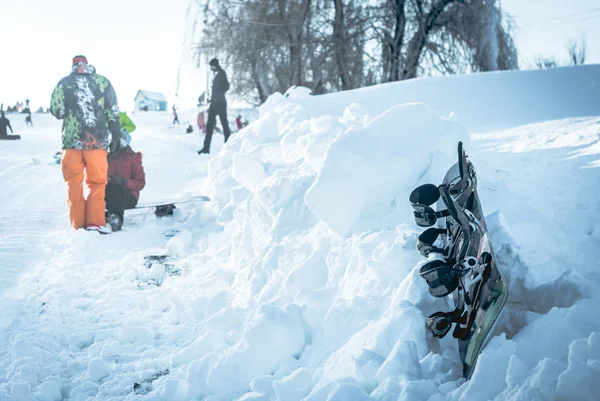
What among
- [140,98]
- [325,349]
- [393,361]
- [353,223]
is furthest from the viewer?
[140,98]

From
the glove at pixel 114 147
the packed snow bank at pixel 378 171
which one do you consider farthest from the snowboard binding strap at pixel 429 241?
the glove at pixel 114 147

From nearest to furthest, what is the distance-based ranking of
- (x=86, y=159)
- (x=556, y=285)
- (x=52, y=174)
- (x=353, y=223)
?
(x=556, y=285)
(x=353, y=223)
(x=86, y=159)
(x=52, y=174)

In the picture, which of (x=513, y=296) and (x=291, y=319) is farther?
(x=291, y=319)

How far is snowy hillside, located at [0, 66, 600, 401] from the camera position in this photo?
1.81 metres

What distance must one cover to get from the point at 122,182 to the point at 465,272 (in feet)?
14.2

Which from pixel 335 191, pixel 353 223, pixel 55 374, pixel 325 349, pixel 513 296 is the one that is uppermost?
pixel 335 191

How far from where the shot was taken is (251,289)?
306cm

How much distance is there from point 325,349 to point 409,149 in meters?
1.47

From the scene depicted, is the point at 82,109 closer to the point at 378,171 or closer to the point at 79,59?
the point at 79,59

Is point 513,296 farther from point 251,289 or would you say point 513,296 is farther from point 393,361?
point 251,289

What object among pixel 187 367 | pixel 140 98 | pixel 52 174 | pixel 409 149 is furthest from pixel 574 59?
pixel 140 98

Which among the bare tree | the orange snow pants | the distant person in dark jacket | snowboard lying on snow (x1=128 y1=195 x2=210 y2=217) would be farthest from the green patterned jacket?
the bare tree

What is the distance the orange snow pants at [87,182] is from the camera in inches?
185

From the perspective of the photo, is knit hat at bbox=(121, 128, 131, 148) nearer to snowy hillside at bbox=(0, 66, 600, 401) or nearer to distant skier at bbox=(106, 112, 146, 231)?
distant skier at bbox=(106, 112, 146, 231)
